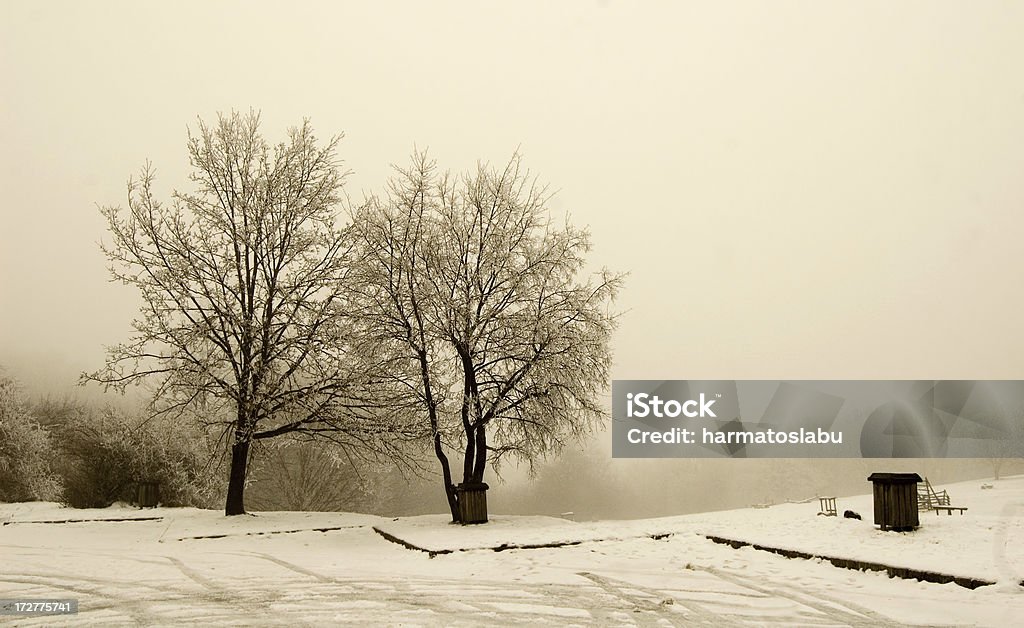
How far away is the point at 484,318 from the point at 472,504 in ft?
15.8

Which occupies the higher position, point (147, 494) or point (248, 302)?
point (248, 302)

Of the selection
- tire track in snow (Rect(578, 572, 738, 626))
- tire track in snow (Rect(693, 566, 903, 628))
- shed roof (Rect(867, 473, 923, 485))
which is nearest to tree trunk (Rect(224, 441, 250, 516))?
tire track in snow (Rect(578, 572, 738, 626))

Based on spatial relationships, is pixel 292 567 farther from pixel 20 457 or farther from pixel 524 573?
pixel 20 457

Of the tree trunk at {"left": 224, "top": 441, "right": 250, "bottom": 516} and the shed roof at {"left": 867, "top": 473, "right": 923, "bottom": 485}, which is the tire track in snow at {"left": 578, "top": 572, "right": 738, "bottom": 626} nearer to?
the shed roof at {"left": 867, "top": 473, "right": 923, "bottom": 485}

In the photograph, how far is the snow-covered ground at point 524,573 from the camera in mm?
9711

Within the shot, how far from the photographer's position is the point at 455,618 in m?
9.56

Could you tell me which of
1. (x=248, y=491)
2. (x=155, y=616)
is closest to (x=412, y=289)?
(x=155, y=616)

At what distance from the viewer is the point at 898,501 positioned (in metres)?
15.4

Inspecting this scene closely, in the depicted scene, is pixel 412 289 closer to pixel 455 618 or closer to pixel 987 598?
pixel 455 618

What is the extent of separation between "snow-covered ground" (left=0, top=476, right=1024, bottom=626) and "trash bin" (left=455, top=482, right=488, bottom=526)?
51 cm

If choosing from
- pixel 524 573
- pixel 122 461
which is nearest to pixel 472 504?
pixel 524 573

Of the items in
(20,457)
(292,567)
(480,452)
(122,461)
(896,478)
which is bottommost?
(292,567)

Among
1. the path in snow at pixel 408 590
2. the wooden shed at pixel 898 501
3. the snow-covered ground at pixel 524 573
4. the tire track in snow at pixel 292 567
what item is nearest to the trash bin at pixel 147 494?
the snow-covered ground at pixel 524 573

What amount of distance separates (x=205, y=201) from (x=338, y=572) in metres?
14.4
